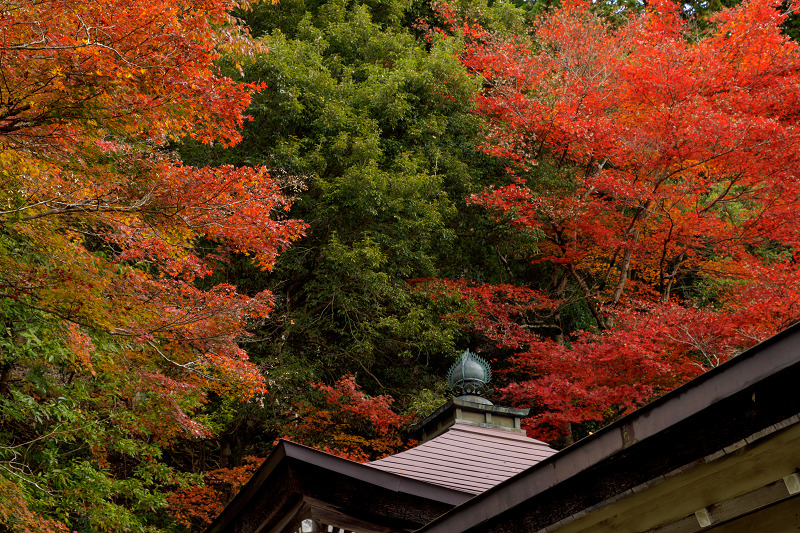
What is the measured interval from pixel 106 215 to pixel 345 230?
7.78m

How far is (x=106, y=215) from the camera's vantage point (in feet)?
24.1

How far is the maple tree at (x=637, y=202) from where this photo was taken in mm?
12766

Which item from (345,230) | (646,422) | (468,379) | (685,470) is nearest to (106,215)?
(468,379)

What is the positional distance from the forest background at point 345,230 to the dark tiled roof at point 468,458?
11.8ft

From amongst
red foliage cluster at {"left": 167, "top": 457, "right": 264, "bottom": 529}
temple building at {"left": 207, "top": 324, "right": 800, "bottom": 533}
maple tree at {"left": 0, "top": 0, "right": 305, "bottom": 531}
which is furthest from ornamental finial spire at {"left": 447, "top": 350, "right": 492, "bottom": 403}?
red foliage cluster at {"left": 167, "top": 457, "right": 264, "bottom": 529}

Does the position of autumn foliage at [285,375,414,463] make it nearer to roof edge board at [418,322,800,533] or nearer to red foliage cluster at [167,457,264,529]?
red foliage cluster at [167,457,264,529]

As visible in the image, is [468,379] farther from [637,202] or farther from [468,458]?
[637,202]

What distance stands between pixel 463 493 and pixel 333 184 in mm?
10352

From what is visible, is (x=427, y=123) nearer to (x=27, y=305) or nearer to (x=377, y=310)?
(x=377, y=310)

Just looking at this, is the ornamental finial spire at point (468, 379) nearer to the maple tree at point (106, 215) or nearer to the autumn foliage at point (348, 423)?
the maple tree at point (106, 215)

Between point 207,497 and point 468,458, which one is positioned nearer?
point 468,458

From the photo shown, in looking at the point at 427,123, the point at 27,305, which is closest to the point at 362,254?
the point at 427,123

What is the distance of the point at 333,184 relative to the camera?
14.2 metres

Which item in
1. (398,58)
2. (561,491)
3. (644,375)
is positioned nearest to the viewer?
(561,491)
